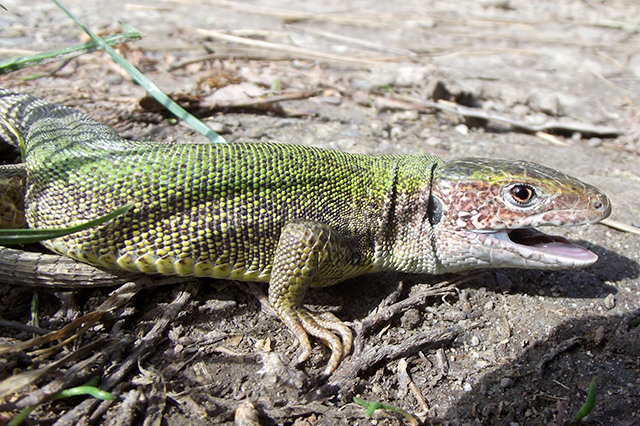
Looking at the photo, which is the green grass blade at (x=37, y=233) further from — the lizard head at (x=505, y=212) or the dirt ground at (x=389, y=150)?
the lizard head at (x=505, y=212)

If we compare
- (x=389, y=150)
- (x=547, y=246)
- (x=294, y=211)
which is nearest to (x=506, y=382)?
(x=547, y=246)

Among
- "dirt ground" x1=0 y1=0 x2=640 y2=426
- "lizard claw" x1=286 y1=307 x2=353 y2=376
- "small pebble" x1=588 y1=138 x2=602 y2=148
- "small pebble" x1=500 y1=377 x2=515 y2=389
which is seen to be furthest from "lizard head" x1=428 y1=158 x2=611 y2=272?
"small pebble" x1=588 y1=138 x2=602 y2=148

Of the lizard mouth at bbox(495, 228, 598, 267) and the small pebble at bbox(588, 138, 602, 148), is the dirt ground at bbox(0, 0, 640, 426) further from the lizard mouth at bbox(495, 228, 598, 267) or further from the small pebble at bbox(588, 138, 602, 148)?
the lizard mouth at bbox(495, 228, 598, 267)

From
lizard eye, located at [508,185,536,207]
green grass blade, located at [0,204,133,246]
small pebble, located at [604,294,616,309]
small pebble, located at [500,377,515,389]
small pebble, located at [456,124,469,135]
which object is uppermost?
green grass blade, located at [0,204,133,246]

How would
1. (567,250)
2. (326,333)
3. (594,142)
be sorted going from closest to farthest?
1. (326,333)
2. (567,250)
3. (594,142)

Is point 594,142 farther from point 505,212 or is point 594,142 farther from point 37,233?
point 37,233
